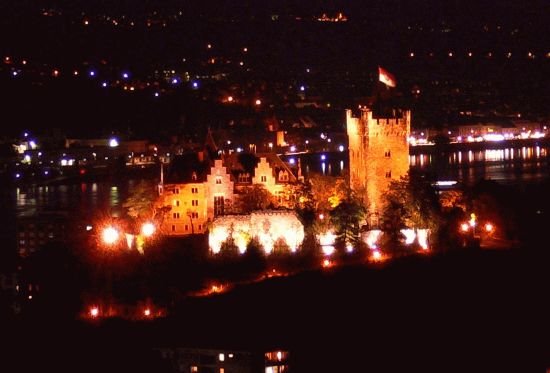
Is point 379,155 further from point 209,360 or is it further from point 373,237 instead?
point 209,360

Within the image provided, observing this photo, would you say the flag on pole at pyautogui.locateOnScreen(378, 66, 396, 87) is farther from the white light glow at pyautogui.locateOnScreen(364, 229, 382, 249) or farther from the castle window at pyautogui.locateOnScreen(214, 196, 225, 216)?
the castle window at pyautogui.locateOnScreen(214, 196, 225, 216)

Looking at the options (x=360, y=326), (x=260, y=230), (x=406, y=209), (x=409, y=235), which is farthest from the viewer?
(x=409, y=235)

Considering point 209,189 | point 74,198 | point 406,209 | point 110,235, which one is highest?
point 209,189

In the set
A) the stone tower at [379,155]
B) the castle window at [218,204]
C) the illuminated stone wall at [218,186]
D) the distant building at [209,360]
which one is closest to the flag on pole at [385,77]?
the stone tower at [379,155]

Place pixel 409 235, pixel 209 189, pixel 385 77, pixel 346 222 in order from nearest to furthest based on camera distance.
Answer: pixel 346 222, pixel 409 235, pixel 209 189, pixel 385 77

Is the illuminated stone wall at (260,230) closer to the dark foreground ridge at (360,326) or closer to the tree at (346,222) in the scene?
the tree at (346,222)

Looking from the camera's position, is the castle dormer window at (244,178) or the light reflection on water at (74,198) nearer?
the castle dormer window at (244,178)

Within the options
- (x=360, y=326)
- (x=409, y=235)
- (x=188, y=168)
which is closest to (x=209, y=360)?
(x=360, y=326)
